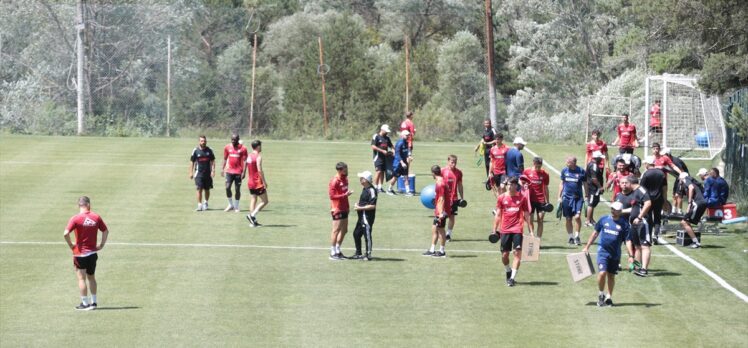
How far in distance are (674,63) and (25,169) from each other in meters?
21.0

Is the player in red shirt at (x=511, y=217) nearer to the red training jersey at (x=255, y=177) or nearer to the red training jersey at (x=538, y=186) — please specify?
the red training jersey at (x=538, y=186)

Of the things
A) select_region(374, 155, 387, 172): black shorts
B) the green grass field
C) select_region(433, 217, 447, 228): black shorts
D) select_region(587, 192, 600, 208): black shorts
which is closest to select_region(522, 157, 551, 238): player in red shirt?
the green grass field

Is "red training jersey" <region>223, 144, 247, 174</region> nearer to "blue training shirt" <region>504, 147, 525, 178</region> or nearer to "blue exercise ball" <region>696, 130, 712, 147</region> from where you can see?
"blue training shirt" <region>504, 147, 525, 178</region>

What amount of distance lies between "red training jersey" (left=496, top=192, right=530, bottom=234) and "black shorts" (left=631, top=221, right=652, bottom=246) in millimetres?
2482

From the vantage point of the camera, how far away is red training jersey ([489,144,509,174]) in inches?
1265

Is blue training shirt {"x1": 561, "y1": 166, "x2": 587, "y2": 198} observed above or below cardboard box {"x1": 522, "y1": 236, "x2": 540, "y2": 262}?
above

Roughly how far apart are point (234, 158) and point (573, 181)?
8826mm

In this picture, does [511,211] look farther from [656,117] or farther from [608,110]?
[608,110]

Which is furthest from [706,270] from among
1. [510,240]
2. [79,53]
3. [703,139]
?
[79,53]

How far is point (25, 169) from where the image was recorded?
135 ft

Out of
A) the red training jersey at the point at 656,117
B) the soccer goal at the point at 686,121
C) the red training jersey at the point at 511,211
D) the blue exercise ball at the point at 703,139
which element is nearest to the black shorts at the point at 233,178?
the red training jersey at the point at 511,211

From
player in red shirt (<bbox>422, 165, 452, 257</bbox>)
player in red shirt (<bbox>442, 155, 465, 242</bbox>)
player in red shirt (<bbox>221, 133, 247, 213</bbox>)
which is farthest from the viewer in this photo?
player in red shirt (<bbox>221, 133, 247, 213</bbox>)

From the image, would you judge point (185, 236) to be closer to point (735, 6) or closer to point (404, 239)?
point (404, 239)

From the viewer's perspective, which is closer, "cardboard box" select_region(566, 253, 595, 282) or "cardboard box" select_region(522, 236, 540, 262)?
"cardboard box" select_region(566, 253, 595, 282)
